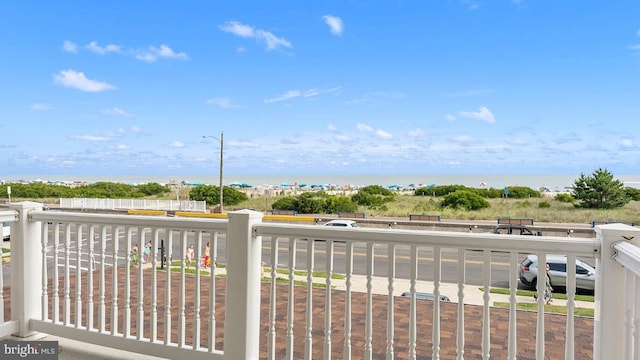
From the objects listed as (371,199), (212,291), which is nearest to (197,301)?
(212,291)

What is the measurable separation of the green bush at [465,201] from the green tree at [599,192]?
12.9 feet

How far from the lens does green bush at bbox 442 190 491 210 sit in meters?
20.2

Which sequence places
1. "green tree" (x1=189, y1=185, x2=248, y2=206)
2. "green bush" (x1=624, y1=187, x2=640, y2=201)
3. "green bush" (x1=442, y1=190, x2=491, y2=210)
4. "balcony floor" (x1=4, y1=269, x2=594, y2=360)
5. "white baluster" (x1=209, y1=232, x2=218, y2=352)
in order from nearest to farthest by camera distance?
"white baluster" (x1=209, y1=232, x2=218, y2=352) < "balcony floor" (x1=4, y1=269, x2=594, y2=360) < "green bush" (x1=624, y1=187, x2=640, y2=201) < "green bush" (x1=442, y1=190, x2=491, y2=210) < "green tree" (x1=189, y1=185, x2=248, y2=206)

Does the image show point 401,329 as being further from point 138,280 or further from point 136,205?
point 136,205

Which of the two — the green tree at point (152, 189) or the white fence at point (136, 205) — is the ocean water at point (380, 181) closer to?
the green tree at point (152, 189)

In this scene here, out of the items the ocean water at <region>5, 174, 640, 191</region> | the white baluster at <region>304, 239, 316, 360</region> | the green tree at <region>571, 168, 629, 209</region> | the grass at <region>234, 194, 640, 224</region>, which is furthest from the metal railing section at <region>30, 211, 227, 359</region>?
the ocean water at <region>5, 174, 640, 191</region>

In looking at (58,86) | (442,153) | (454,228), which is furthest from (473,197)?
(442,153)

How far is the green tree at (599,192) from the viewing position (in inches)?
674

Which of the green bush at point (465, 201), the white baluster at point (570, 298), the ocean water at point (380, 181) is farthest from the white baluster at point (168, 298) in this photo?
the ocean water at point (380, 181)

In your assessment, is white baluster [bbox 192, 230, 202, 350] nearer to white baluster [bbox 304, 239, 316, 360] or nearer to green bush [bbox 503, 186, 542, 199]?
white baluster [bbox 304, 239, 316, 360]

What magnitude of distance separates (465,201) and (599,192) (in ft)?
18.6

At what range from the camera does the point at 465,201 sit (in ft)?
68.2

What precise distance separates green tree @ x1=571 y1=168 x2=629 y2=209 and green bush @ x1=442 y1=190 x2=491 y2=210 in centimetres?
394

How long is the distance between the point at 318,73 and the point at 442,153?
2434cm
